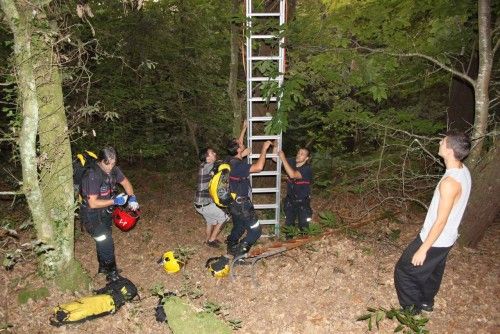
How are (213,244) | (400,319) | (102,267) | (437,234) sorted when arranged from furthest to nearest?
(213,244), (102,267), (400,319), (437,234)

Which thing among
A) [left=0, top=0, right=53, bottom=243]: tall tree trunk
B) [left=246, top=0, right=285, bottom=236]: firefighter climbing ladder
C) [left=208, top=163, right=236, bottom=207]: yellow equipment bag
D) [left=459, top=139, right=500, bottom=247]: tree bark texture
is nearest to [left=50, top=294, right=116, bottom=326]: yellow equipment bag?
[left=0, top=0, right=53, bottom=243]: tall tree trunk

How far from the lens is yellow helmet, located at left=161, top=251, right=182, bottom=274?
21.2 ft

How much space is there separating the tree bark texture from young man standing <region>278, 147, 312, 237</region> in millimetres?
2817

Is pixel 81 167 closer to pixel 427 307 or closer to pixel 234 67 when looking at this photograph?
pixel 234 67

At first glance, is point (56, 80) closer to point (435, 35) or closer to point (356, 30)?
point (356, 30)

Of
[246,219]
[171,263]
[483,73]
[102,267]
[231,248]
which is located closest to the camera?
[483,73]

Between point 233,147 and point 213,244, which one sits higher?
point 233,147

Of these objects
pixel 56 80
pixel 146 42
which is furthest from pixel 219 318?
pixel 146 42

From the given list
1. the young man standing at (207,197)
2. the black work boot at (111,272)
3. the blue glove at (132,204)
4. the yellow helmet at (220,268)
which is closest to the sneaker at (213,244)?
the young man standing at (207,197)

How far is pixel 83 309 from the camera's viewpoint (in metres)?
4.98

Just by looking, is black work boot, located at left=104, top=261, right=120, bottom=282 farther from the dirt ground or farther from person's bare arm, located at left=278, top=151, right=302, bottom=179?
person's bare arm, located at left=278, top=151, right=302, bottom=179

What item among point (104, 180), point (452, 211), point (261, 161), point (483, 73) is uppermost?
point (483, 73)

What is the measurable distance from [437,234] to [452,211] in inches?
14.1

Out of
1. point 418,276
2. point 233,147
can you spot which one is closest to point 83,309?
point 233,147
